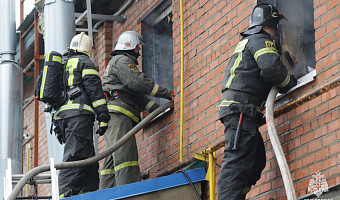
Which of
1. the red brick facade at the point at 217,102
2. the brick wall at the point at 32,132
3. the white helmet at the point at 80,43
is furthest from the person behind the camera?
the brick wall at the point at 32,132

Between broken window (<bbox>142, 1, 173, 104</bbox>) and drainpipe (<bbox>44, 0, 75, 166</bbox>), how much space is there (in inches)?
50.8

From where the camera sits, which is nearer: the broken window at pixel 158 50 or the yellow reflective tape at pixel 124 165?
the yellow reflective tape at pixel 124 165

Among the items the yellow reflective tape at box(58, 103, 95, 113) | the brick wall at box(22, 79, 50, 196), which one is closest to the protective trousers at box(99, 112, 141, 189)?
the yellow reflective tape at box(58, 103, 95, 113)

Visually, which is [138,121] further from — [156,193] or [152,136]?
[156,193]

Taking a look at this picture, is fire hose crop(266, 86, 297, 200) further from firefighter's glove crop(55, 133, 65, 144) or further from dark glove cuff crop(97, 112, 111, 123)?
firefighter's glove crop(55, 133, 65, 144)

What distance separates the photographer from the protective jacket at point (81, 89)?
9.52m

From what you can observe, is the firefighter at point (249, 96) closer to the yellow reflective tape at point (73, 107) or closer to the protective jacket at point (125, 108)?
the protective jacket at point (125, 108)

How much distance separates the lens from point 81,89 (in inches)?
379

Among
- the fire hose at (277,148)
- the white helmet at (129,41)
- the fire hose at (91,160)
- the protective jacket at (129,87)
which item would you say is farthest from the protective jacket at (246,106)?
the white helmet at (129,41)

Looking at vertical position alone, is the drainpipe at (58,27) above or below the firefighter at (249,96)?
above

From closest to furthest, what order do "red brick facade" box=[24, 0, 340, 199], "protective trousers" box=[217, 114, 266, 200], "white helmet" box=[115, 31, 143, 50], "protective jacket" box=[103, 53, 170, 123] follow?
1. "red brick facade" box=[24, 0, 340, 199]
2. "protective trousers" box=[217, 114, 266, 200]
3. "protective jacket" box=[103, 53, 170, 123]
4. "white helmet" box=[115, 31, 143, 50]

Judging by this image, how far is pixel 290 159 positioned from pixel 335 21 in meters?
1.29

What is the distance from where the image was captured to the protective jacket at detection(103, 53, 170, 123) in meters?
9.75

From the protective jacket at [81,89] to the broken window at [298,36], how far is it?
2185mm
